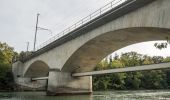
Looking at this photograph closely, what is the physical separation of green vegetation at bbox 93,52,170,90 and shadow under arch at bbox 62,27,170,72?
25.8 m

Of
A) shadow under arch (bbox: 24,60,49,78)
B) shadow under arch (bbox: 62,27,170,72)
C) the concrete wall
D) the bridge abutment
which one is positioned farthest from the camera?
shadow under arch (bbox: 24,60,49,78)

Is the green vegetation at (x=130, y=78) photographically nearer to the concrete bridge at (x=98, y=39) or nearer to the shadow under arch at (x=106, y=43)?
the concrete bridge at (x=98, y=39)

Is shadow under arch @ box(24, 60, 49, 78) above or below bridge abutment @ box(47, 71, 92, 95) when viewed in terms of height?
above

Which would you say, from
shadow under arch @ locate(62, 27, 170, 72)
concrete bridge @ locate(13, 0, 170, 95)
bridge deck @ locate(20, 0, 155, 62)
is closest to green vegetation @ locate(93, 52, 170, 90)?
concrete bridge @ locate(13, 0, 170, 95)

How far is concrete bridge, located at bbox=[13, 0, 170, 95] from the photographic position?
2055cm

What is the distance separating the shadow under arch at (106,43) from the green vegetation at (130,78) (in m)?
25.8

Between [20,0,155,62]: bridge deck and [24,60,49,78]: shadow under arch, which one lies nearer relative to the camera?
[20,0,155,62]: bridge deck

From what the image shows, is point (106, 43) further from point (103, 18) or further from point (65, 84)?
point (65, 84)

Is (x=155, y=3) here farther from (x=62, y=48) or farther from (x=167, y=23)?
(x=62, y=48)

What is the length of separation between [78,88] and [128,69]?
45.5 feet

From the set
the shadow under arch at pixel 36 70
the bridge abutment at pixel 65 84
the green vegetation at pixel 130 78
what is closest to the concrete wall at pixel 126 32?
the bridge abutment at pixel 65 84

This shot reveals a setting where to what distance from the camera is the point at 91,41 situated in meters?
30.3

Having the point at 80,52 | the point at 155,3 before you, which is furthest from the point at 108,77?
the point at 155,3

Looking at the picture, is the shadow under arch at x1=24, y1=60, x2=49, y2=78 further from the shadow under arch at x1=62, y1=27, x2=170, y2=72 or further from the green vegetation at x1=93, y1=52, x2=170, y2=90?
the shadow under arch at x1=62, y1=27, x2=170, y2=72
